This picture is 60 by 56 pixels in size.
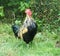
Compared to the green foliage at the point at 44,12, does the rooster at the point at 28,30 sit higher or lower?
higher

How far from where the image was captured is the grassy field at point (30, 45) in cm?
712

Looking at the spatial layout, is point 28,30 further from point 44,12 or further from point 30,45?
point 44,12

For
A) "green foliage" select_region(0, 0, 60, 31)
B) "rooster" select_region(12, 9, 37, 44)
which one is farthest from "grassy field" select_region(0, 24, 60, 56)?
"green foliage" select_region(0, 0, 60, 31)

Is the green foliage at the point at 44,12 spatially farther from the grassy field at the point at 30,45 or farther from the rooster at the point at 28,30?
the rooster at the point at 28,30

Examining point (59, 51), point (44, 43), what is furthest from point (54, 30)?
point (59, 51)

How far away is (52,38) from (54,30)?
2.29ft

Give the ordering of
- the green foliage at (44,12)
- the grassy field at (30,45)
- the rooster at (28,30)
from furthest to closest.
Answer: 1. the green foliage at (44,12)
2. the rooster at (28,30)
3. the grassy field at (30,45)

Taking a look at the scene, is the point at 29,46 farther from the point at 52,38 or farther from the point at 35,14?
the point at 35,14

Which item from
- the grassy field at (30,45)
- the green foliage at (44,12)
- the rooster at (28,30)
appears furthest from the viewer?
the green foliage at (44,12)

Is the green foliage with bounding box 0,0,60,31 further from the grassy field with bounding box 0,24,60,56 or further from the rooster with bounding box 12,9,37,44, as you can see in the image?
the rooster with bounding box 12,9,37,44

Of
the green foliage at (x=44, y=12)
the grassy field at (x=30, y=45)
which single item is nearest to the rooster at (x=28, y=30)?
the grassy field at (x=30, y=45)

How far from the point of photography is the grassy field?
712 cm

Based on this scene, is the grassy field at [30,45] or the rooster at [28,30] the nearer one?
the grassy field at [30,45]

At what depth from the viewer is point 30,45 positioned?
751cm
